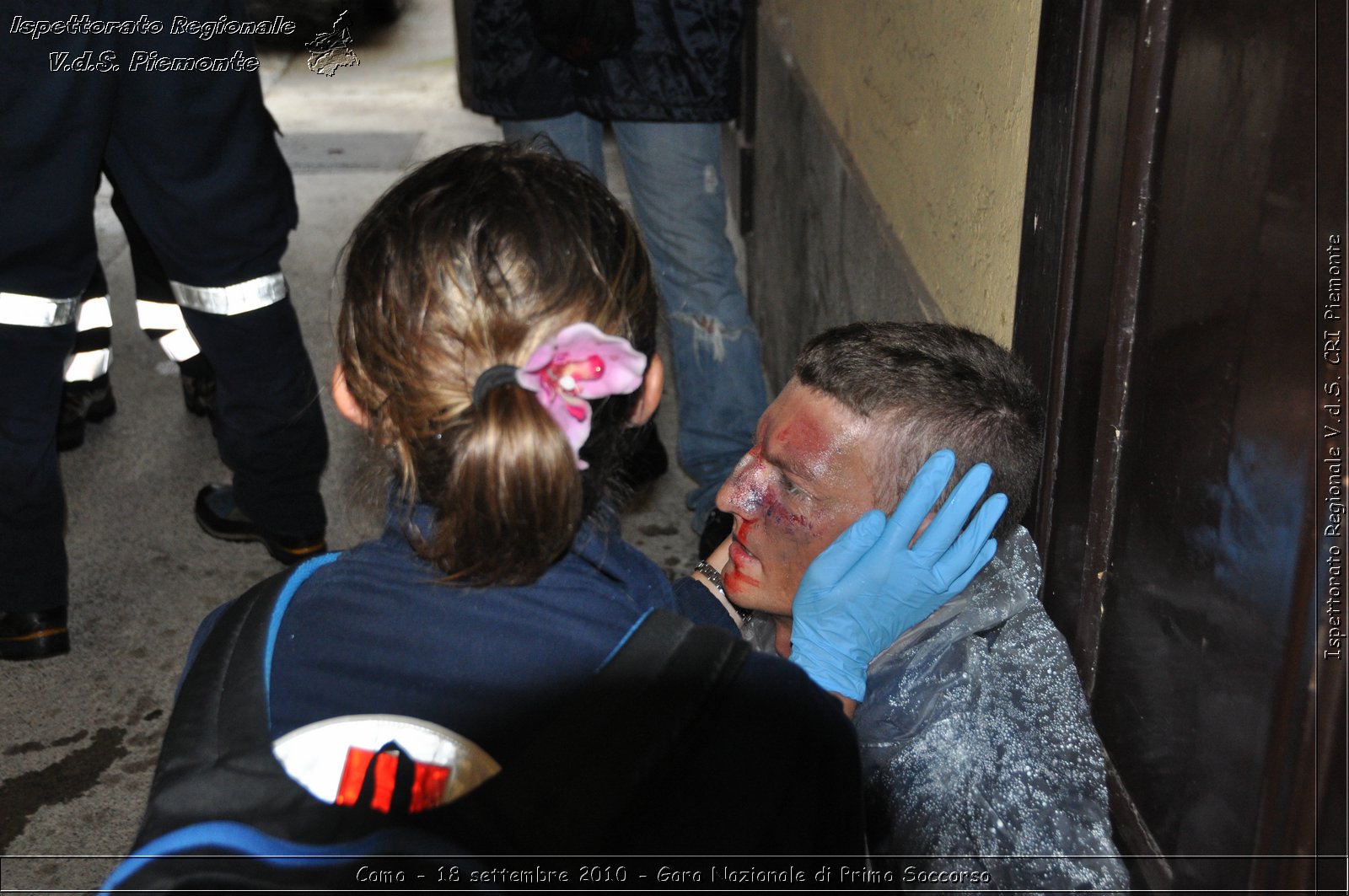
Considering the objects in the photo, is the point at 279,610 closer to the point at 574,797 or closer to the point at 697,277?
the point at 574,797

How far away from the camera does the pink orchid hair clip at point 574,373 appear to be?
107 cm

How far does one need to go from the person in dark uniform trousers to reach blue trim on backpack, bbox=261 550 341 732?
116 centimetres

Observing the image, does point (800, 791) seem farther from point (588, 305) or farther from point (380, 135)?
point (380, 135)

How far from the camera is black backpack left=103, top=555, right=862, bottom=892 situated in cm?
99

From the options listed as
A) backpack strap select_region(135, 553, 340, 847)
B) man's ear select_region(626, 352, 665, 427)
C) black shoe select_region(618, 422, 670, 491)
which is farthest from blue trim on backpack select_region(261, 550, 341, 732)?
black shoe select_region(618, 422, 670, 491)

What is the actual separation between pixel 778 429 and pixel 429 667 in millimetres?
779

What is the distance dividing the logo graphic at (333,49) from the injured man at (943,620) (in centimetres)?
735

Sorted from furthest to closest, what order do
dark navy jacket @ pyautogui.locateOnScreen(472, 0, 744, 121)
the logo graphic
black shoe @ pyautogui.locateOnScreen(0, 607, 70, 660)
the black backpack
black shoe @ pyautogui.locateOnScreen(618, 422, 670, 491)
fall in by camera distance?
the logo graphic
black shoe @ pyautogui.locateOnScreen(618, 422, 670, 491)
dark navy jacket @ pyautogui.locateOnScreen(472, 0, 744, 121)
black shoe @ pyautogui.locateOnScreen(0, 607, 70, 660)
the black backpack

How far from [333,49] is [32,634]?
7338 mm

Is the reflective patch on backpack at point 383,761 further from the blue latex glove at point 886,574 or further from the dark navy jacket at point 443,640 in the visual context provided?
the blue latex glove at point 886,574

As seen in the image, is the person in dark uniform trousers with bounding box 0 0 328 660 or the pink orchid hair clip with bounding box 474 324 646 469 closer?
the pink orchid hair clip with bounding box 474 324 646 469

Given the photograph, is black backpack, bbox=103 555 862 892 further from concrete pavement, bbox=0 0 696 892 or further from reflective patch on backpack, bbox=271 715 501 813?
concrete pavement, bbox=0 0 696 892

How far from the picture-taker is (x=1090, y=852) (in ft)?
4.62

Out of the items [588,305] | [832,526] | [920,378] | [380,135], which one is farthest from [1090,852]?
[380,135]
